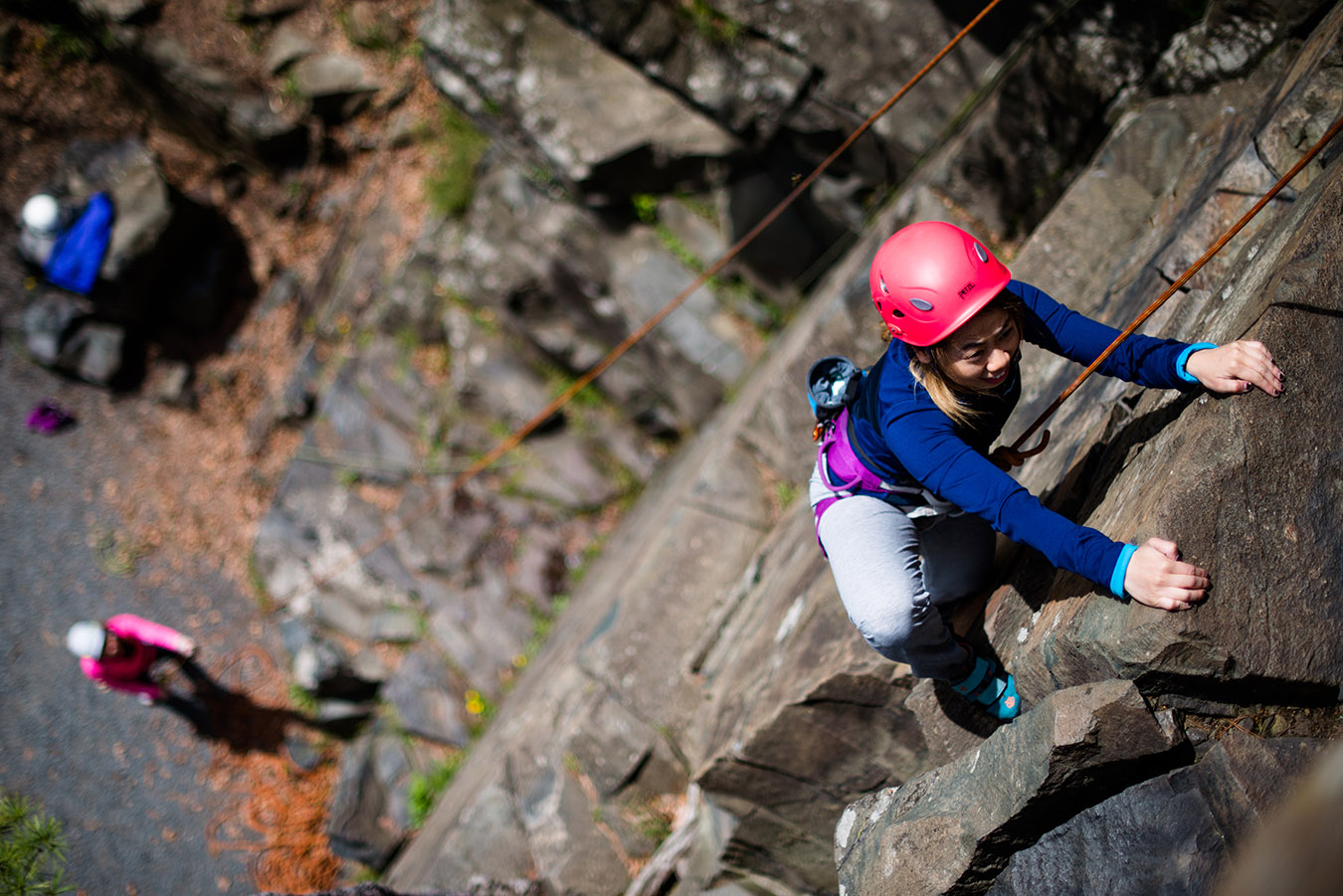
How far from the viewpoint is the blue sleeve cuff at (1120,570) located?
1992 mm

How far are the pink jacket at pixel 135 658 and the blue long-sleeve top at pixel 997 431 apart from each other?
7190 mm

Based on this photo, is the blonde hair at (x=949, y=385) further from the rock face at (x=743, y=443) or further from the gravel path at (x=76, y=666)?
the gravel path at (x=76, y=666)

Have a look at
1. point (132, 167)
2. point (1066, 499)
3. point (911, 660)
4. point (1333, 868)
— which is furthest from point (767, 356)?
point (132, 167)

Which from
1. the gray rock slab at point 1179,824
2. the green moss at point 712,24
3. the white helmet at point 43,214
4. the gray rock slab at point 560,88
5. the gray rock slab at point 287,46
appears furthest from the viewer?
→ the gray rock slab at point 287,46

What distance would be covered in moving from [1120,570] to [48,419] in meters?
11.0

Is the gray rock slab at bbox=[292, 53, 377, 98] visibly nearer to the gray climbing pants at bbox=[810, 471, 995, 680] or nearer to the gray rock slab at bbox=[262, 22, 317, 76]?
the gray rock slab at bbox=[262, 22, 317, 76]

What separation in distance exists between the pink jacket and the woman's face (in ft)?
24.7

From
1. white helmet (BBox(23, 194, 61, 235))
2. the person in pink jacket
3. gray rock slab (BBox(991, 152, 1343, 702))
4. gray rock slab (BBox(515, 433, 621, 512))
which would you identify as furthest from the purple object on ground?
gray rock slab (BBox(991, 152, 1343, 702))

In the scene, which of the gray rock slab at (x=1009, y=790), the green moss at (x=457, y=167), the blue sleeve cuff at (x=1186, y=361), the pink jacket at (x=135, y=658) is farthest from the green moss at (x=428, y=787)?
the blue sleeve cuff at (x=1186, y=361)

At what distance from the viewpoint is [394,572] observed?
796cm

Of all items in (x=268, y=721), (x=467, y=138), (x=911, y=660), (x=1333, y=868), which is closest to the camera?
(x=1333, y=868)

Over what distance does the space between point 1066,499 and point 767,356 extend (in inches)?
153

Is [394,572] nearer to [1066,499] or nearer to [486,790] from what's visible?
[486,790]

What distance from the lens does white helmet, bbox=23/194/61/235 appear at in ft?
28.4
